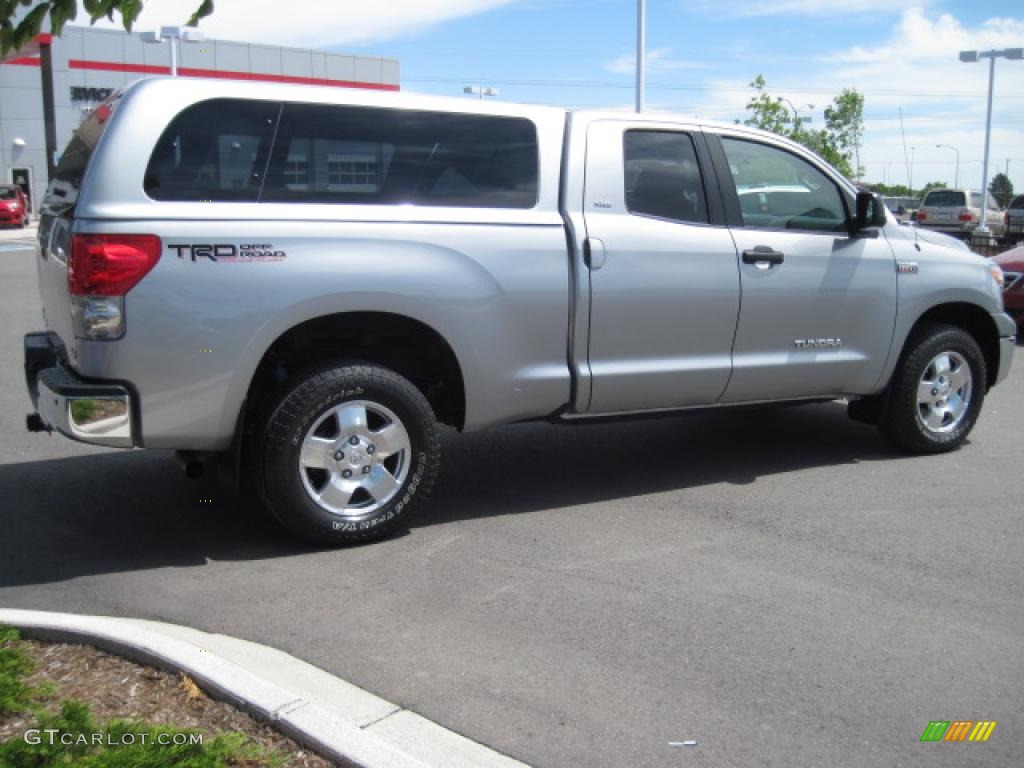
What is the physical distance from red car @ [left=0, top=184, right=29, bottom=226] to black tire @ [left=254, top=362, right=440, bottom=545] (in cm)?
3740

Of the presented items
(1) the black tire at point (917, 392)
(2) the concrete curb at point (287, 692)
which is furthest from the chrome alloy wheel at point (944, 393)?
(2) the concrete curb at point (287, 692)

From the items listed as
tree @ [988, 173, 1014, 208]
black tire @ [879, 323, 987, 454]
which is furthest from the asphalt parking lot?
tree @ [988, 173, 1014, 208]

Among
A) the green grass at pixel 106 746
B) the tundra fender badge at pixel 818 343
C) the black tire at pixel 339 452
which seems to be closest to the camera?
the green grass at pixel 106 746

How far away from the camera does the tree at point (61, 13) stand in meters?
3.54

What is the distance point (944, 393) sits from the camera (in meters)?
7.05

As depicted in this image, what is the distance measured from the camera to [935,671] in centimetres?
398

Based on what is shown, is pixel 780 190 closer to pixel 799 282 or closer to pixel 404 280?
pixel 799 282

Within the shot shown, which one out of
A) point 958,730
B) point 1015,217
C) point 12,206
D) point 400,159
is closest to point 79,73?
point 12,206

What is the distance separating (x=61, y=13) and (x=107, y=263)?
3.91 ft

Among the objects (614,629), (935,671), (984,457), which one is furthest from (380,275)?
(984,457)

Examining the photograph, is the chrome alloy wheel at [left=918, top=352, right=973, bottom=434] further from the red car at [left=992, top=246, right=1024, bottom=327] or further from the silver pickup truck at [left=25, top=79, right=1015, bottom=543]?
the red car at [left=992, top=246, right=1024, bottom=327]

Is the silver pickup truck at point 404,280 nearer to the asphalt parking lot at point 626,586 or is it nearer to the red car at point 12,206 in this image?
the asphalt parking lot at point 626,586

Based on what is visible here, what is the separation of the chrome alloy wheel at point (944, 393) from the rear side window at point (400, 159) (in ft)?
9.94

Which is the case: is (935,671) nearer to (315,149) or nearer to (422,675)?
(422,675)
